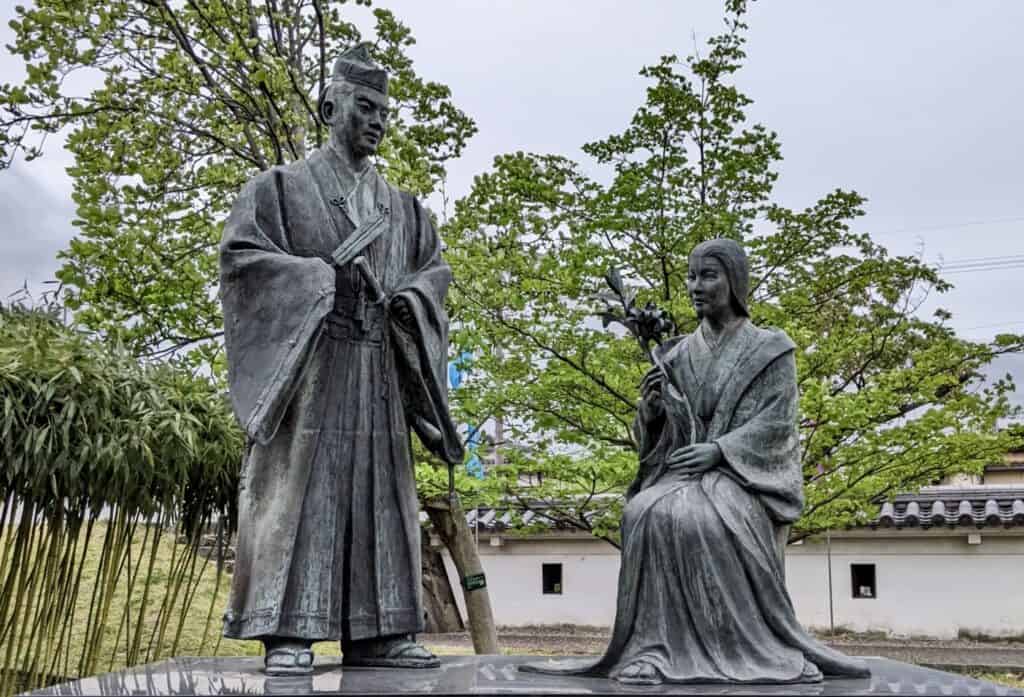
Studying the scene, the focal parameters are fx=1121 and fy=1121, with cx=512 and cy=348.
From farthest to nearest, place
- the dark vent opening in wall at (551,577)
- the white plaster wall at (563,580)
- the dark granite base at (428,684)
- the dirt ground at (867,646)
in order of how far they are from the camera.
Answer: the dark vent opening in wall at (551,577) < the white plaster wall at (563,580) < the dirt ground at (867,646) < the dark granite base at (428,684)

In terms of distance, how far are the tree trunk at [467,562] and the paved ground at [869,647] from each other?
10.3 ft

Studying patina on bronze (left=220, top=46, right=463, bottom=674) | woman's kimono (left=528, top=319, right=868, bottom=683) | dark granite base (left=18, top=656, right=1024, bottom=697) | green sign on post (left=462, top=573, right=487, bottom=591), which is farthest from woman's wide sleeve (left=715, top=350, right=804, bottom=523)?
green sign on post (left=462, top=573, right=487, bottom=591)

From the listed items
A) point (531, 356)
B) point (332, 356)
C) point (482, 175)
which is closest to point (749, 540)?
point (332, 356)

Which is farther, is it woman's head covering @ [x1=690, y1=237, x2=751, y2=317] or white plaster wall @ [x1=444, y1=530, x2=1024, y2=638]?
white plaster wall @ [x1=444, y1=530, x2=1024, y2=638]

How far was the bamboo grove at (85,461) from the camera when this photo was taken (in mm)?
7125

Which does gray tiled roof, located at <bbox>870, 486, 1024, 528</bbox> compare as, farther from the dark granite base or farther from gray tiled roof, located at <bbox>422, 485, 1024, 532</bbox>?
the dark granite base

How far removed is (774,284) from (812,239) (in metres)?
0.54

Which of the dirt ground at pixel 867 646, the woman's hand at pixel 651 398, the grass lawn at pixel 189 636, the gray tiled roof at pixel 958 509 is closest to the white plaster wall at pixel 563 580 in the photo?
the dirt ground at pixel 867 646

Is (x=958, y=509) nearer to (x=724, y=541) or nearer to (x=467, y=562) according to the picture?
(x=467, y=562)

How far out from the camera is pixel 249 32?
39.5 ft

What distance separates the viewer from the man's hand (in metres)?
5.23

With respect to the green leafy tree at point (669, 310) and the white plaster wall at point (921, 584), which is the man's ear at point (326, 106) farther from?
the white plaster wall at point (921, 584)

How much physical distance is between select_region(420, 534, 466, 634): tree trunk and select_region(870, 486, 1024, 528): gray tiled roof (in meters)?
6.40

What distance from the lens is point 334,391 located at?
514 cm
